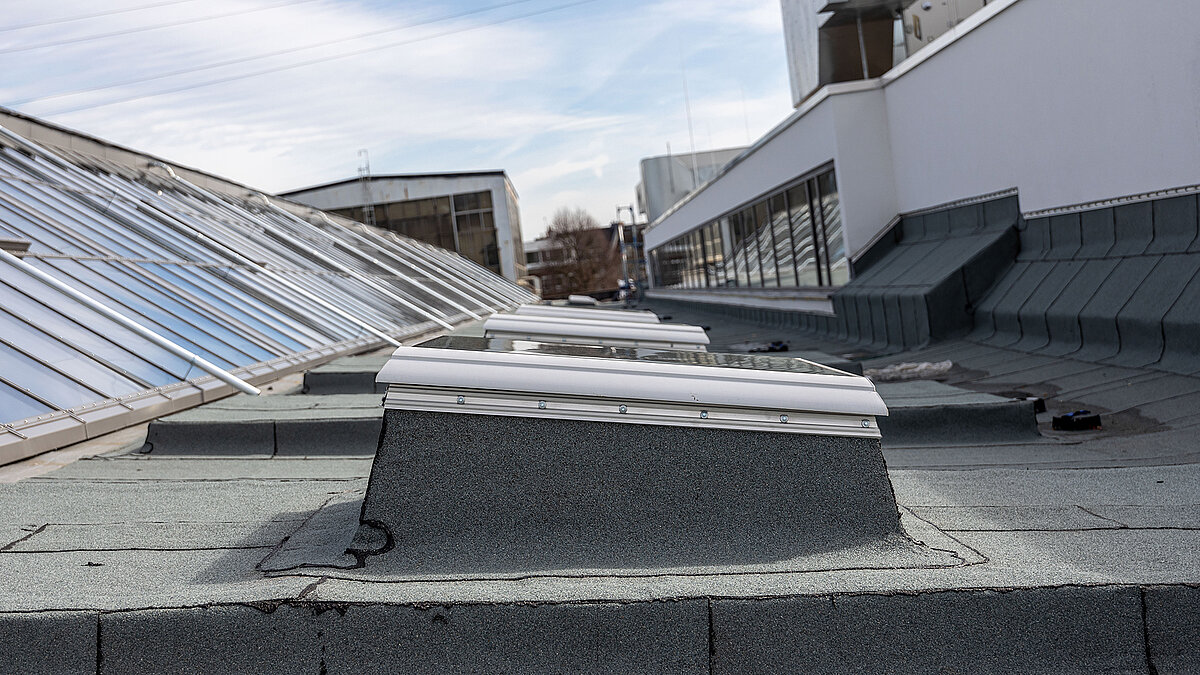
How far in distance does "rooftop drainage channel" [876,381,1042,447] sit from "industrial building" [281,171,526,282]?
2077 inches

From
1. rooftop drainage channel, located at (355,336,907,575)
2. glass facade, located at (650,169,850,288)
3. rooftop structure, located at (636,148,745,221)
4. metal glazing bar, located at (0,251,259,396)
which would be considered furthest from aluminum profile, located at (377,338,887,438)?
rooftop structure, located at (636,148,745,221)

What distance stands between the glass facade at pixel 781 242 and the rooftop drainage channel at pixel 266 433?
43.1ft

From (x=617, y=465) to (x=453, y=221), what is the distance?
186 ft

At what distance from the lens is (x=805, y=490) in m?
3.64

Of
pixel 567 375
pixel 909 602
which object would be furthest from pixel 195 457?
pixel 909 602

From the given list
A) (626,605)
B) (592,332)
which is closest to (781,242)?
(592,332)

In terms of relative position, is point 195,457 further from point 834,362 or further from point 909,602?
point 834,362

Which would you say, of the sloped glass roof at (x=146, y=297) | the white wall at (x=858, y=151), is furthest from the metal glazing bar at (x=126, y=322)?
the white wall at (x=858, y=151)

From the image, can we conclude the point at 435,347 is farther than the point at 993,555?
Yes

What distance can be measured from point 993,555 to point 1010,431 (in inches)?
146

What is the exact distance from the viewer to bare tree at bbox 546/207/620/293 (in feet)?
284

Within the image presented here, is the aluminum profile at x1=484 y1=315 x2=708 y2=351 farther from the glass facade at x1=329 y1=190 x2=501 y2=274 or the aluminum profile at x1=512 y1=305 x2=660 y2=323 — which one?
the glass facade at x1=329 y1=190 x2=501 y2=274

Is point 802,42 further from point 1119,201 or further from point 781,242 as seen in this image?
point 1119,201

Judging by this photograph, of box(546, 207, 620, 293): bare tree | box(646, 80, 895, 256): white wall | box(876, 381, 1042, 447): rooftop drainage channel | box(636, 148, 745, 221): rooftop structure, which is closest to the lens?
box(876, 381, 1042, 447): rooftop drainage channel
